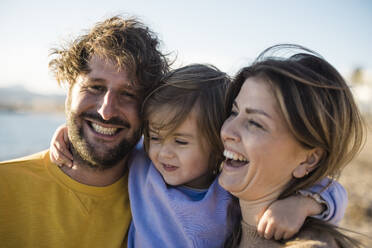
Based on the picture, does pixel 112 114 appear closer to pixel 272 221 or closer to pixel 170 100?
pixel 170 100

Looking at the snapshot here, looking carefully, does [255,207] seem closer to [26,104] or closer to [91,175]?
[91,175]

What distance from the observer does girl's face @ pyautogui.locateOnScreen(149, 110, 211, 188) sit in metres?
2.66

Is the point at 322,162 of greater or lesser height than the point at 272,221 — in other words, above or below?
above

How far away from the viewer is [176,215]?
2.48 m

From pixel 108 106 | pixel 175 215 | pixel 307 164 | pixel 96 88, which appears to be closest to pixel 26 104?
pixel 96 88

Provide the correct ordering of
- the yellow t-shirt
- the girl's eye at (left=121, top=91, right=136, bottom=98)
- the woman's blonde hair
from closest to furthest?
1. the woman's blonde hair
2. the yellow t-shirt
3. the girl's eye at (left=121, top=91, right=136, bottom=98)

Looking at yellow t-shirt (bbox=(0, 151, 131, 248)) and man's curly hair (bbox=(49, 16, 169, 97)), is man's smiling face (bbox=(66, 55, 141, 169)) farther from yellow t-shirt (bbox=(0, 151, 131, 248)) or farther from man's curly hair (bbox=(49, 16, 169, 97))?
yellow t-shirt (bbox=(0, 151, 131, 248))

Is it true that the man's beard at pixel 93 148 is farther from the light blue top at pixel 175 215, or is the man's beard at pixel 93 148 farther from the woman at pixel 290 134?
the woman at pixel 290 134

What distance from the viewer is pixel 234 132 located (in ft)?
6.95

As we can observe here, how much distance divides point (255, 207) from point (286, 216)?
11.0 inches

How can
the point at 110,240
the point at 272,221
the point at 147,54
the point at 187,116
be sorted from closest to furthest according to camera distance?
the point at 272,221 → the point at 110,240 → the point at 187,116 → the point at 147,54

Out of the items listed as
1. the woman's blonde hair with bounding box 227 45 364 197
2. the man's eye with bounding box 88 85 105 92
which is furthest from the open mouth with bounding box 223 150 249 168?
the man's eye with bounding box 88 85 105 92

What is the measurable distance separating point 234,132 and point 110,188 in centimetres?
127

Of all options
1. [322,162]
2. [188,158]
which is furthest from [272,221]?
[188,158]
